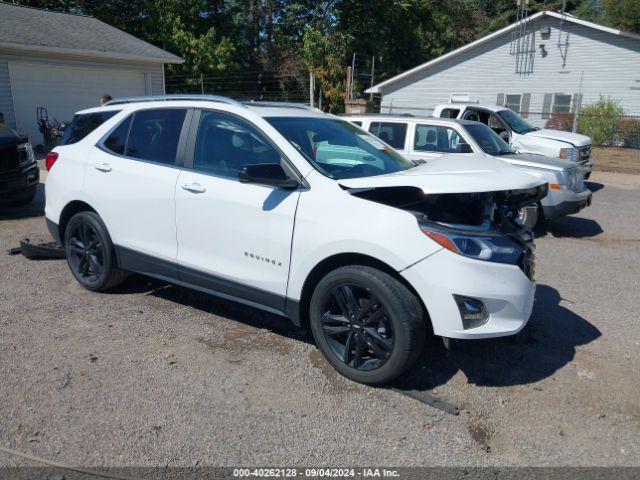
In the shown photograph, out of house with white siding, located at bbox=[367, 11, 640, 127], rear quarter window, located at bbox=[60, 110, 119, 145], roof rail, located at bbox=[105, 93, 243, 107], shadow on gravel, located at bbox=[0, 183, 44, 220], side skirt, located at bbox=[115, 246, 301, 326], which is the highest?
house with white siding, located at bbox=[367, 11, 640, 127]

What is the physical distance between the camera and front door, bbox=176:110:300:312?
381cm

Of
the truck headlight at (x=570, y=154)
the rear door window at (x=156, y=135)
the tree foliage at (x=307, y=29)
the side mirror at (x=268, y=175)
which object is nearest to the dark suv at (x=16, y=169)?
the rear door window at (x=156, y=135)

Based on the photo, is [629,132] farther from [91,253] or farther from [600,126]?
[91,253]

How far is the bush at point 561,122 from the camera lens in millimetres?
22258

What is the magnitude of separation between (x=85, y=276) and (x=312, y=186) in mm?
2748

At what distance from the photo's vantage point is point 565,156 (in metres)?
11.0

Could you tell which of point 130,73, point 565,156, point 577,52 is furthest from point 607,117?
point 130,73

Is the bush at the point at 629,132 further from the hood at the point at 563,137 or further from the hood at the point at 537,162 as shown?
the hood at the point at 537,162

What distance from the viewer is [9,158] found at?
25.8 feet

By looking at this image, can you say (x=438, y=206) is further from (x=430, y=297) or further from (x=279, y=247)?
(x=279, y=247)

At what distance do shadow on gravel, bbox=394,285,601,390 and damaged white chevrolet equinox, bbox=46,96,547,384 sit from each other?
0.44m

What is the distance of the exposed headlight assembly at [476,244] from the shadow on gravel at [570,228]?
5197 millimetres

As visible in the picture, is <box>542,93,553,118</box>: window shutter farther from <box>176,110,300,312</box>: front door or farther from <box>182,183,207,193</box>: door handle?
<box>182,183,207,193</box>: door handle

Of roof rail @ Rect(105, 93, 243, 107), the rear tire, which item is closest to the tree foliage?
roof rail @ Rect(105, 93, 243, 107)
